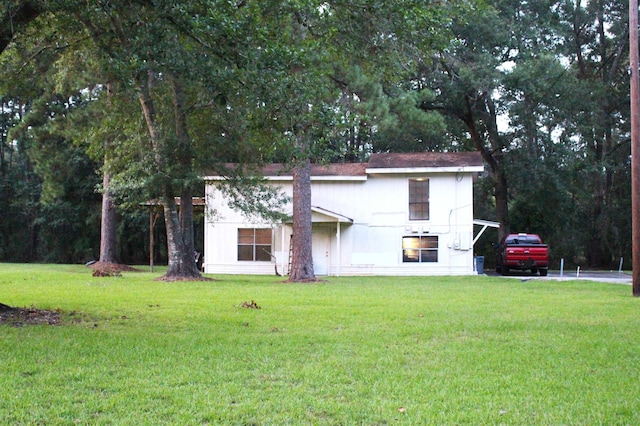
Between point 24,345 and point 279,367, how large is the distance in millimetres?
2916

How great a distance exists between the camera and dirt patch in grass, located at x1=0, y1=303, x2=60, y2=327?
8648mm

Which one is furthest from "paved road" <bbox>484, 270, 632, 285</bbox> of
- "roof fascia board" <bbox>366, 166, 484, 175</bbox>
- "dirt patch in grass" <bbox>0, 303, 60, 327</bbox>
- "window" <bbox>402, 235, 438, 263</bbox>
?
"dirt patch in grass" <bbox>0, 303, 60, 327</bbox>

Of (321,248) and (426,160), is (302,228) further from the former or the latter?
(426,160)

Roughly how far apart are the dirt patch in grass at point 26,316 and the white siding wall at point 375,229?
1556 cm

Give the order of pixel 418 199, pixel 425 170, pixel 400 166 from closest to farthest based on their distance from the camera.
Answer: pixel 425 170
pixel 400 166
pixel 418 199

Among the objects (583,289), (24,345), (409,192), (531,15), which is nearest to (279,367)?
(24,345)

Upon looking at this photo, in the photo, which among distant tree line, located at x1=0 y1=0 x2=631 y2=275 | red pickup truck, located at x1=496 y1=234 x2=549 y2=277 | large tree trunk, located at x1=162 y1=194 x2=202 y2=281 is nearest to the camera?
distant tree line, located at x1=0 y1=0 x2=631 y2=275

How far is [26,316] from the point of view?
917cm

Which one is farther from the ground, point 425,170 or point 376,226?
point 425,170

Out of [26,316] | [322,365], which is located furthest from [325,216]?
[322,365]

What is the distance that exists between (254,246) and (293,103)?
18.0 meters

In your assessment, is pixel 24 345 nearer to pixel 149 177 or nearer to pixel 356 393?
pixel 356 393

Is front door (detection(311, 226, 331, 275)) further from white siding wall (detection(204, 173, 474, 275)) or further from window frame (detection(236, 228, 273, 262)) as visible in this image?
window frame (detection(236, 228, 273, 262))

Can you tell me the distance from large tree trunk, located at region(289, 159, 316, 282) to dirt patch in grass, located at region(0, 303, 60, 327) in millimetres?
10479
